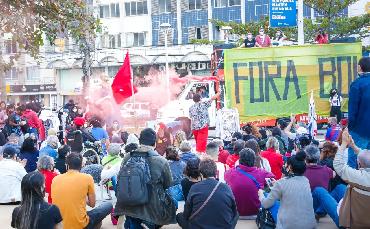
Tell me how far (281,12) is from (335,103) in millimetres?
5517

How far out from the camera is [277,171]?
1091 centimetres

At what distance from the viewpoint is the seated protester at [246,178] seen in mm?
9344

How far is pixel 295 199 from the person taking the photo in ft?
27.1

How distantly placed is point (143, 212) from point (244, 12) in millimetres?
44335

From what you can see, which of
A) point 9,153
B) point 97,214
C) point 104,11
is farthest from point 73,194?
point 104,11

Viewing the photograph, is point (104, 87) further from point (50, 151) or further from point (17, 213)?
point (17, 213)

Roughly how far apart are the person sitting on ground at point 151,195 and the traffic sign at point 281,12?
13.1m

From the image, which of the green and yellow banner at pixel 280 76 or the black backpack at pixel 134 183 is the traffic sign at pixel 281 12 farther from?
the black backpack at pixel 134 183

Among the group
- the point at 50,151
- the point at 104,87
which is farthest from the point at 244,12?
the point at 50,151

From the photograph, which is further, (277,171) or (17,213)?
(277,171)

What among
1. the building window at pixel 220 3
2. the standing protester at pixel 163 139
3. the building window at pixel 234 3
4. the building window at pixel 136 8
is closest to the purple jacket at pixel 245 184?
the standing protester at pixel 163 139

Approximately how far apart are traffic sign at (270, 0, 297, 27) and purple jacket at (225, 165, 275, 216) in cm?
1193

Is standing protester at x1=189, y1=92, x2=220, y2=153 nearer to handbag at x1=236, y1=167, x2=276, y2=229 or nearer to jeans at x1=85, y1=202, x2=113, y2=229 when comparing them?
jeans at x1=85, y1=202, x2=113, y2=229

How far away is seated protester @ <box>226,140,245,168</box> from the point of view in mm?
10834
